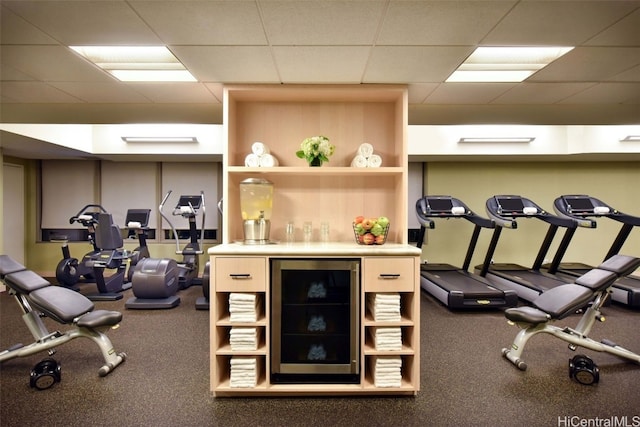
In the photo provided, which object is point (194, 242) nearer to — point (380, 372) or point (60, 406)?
point (60, 406)

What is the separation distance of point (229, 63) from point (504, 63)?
7.16 feet

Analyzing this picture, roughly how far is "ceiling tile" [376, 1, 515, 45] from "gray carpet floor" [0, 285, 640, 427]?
2.52m

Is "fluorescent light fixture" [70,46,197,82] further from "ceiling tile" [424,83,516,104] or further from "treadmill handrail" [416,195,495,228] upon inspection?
"treadmill handrail" [416,195,495,228]

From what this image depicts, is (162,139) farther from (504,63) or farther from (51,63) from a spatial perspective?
(504,63)

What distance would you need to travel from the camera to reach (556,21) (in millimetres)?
Result: 1996

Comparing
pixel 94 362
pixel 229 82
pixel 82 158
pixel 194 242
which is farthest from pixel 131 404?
pixel 82 158

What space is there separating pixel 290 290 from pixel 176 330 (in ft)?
6.87

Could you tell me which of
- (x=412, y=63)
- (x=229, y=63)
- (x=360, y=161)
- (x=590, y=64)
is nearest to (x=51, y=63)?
(x=229, y=63)

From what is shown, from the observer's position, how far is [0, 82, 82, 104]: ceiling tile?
3.00 meters

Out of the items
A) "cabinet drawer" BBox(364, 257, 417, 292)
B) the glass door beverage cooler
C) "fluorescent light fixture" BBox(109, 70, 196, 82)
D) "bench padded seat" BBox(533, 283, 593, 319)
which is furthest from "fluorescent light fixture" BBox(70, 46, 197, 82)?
"bench padded seat" BBox(533, 283, 593, 319)

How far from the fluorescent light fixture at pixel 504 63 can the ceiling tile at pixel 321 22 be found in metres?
0.96

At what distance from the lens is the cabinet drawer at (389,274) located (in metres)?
2.39

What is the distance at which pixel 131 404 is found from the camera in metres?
2.37

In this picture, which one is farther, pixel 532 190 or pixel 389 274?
pixel 532 190
